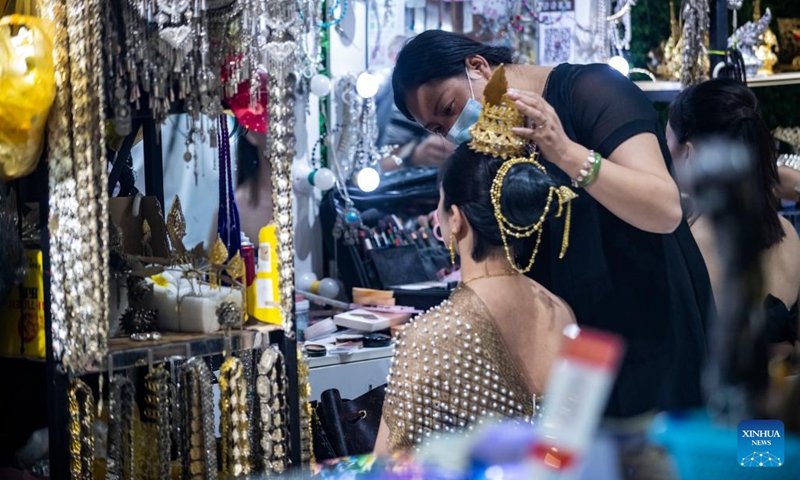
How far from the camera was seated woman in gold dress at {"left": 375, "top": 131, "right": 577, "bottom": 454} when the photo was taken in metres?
1.78

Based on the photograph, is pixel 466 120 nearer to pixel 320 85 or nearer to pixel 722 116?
pixel 722 116

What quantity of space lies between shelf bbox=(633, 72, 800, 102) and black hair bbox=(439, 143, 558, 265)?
2.21 meters

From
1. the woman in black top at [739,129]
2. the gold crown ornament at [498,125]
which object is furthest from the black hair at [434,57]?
the woman in black top at [739,129]

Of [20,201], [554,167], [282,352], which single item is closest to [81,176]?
[20,201]

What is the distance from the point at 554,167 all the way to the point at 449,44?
344 millimetres

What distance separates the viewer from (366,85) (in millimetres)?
3473

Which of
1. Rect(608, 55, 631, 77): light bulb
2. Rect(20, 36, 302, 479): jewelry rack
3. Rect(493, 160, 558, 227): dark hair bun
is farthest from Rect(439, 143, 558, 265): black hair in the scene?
Rect(608, 55, 631, 77): light bulb

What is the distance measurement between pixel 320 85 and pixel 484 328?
181cm

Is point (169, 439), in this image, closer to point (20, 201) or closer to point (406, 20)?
point (20, 201)

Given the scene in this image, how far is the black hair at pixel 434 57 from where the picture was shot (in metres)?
1.97

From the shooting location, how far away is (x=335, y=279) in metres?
3.51

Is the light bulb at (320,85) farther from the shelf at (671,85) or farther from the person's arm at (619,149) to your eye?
the person's arm at (619,149)

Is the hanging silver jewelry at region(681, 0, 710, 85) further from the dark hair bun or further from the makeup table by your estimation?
the dark hair bun

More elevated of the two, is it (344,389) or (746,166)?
(746,166)
